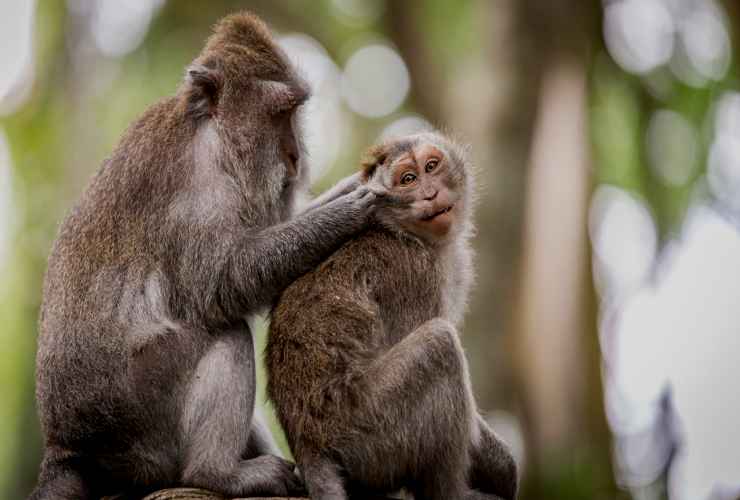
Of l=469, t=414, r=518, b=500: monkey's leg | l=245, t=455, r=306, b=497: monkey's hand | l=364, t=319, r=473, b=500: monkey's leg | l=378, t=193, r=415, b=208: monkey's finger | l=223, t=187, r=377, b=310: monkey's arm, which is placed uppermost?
l=378, t=193, r=415, b=208: monkey's finger

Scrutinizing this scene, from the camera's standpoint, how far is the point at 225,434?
7.02m

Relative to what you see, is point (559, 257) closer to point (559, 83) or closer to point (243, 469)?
point (559, 83)

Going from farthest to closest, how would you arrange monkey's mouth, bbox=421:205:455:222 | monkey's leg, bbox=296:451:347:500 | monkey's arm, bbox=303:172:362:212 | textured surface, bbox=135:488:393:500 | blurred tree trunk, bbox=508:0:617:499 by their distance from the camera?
blurred tree trunk, bbox=508:0:617:499
monkey's arm, bbox=303:172:362:212
monkey's mouth, bbox=421:205:455:222
textured surface, bbox=135:488:393:500
monkey's leg, bbox=296:451:347:500

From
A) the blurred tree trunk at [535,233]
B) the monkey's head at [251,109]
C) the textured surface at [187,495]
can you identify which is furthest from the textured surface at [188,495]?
the blurred tree trunk at [535,233]

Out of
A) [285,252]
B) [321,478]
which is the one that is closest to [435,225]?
[285,252]

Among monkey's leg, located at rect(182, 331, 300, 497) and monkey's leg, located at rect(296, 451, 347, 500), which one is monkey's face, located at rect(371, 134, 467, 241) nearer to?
monkey's leg, located at rect(182, 331, 300, 497)

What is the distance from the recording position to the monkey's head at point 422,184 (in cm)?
711

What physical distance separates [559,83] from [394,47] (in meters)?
2.77

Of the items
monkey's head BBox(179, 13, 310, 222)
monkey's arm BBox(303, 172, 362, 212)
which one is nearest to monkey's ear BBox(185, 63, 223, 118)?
monkey's head BBox(179, 13, 310, 222)

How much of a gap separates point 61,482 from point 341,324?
7.22ft

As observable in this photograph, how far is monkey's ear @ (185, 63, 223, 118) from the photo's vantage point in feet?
25.4

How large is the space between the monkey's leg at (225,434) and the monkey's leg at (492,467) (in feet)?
3.90

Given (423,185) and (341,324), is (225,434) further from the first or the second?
(423,185)

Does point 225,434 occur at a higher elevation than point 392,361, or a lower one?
lower
